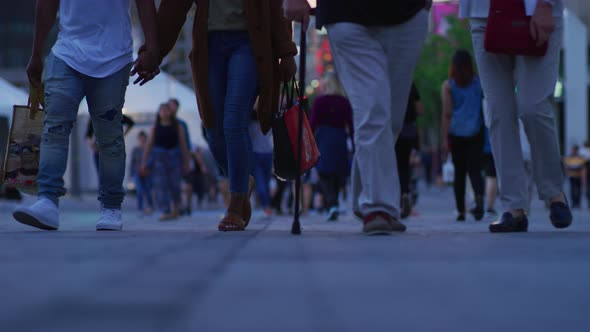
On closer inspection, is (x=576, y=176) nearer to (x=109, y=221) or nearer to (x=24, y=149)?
(x=24, y=149)

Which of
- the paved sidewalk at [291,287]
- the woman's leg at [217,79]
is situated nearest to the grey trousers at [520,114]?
the woman's leg at [217,79]

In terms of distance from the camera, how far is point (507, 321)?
258cm

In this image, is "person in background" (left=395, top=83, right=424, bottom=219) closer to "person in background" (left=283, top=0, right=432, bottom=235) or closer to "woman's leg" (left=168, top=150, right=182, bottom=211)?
"woman's leg" (left=168, top=150, right=182, bottom=211)

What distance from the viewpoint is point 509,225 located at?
5.82 m

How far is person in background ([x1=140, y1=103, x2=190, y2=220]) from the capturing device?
1448cm

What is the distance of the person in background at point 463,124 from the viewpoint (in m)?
11.2

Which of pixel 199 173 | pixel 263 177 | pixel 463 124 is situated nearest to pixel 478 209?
pixel 463 124

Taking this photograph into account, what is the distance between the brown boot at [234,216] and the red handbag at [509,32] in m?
1.62

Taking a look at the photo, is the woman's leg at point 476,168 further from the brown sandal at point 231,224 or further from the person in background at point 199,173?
the person in background at point 199,173

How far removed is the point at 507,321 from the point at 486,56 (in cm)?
362

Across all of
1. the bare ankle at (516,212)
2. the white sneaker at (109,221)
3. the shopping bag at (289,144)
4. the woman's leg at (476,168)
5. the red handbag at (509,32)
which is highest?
the red handbag at (509,32)

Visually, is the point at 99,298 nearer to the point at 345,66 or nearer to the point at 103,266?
the point at 103,266

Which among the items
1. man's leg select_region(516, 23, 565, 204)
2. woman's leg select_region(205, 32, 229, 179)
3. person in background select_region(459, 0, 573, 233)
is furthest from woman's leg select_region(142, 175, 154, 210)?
man's leg select_region(516, 23, 565, 204)

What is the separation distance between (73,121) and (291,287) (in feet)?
11.4
